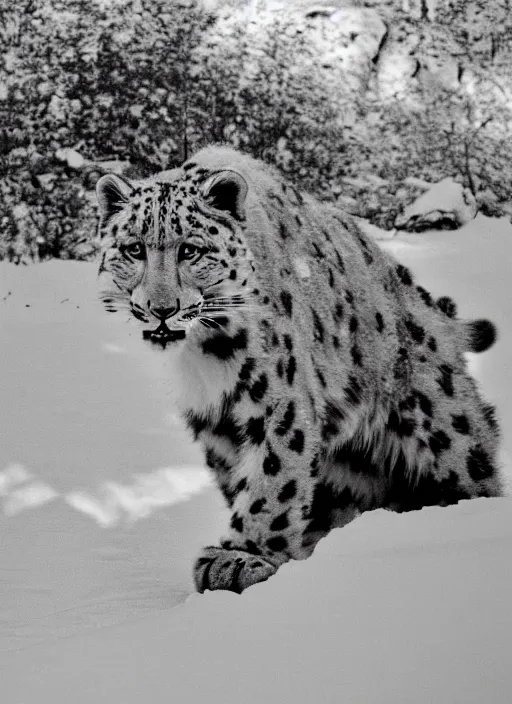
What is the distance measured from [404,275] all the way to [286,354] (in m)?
1.17

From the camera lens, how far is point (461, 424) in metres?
5.30

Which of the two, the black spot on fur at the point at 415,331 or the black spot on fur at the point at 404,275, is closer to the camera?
the black spot on fur at the point at 415,331

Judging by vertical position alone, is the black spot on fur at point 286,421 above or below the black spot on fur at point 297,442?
above

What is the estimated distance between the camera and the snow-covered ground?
268cm

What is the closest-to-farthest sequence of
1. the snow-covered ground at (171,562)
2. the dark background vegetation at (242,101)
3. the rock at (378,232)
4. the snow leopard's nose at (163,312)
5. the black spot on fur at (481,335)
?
1. the snow-covered ground at (171,562)
2. the snow leopard's nose at (163,312)
3. the black spot on fur at (481,335)
4. the rock at (378,232)
5. the dark background vegetation at (242,101)

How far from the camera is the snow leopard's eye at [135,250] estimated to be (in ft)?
15.3

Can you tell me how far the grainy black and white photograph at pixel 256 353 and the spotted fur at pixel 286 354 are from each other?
1 centimetres

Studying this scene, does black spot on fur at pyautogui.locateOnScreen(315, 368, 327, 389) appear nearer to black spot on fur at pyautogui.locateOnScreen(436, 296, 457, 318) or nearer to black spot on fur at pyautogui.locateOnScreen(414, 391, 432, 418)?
black spot on fur at pyautogui.locateOnScreen(414, 391, 432, 418)

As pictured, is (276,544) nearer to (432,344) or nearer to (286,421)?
(286,421)

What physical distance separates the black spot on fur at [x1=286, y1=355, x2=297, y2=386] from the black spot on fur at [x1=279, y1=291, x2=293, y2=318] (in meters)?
0.21

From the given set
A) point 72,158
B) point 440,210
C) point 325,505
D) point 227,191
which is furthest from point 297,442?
point 72,158

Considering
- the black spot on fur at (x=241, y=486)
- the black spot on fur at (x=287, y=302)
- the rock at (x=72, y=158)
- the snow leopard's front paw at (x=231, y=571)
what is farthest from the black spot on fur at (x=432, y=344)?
the rock at (x=72, y=158)

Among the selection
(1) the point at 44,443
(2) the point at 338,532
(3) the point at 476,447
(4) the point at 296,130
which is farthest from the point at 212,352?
(4) the point at 296,130

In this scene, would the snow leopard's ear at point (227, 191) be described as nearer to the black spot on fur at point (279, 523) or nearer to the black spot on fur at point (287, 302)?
the black spot on fur at point (287, 302)
